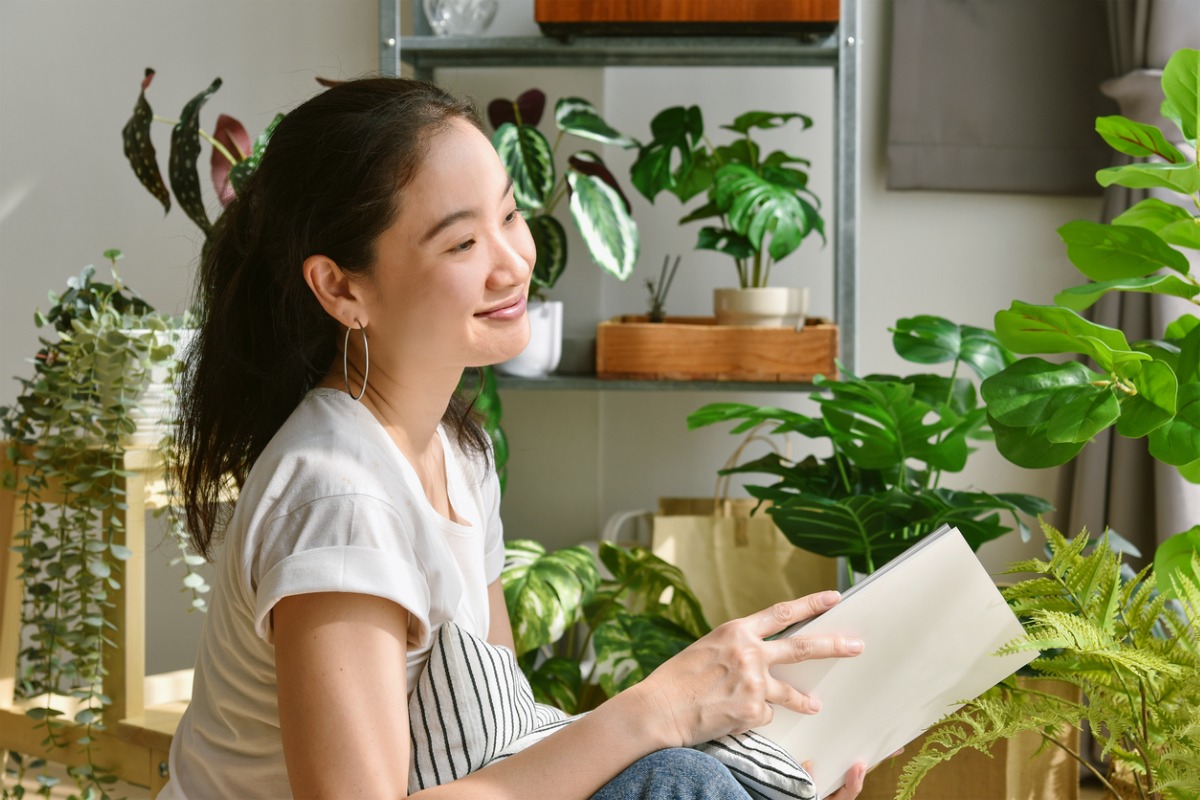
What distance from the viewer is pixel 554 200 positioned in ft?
6.70

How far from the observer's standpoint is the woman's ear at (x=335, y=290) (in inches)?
38.1

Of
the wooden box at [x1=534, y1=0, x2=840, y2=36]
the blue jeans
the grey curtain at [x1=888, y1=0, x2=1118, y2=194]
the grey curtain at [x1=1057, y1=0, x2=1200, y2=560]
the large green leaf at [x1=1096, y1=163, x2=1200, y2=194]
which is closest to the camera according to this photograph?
the blue jeans

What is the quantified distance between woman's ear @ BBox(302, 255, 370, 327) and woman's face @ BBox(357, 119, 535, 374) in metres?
0.01

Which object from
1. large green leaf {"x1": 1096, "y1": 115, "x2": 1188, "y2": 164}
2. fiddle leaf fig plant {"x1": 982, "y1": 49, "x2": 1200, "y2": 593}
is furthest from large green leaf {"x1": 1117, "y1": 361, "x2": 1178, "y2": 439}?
large green leaf {"x1": 1096, "y1": 115, "x2": 1188, "y2": 164}

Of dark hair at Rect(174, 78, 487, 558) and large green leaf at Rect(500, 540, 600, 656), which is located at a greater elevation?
dark hair at Rect(174, 78, 487, 558)

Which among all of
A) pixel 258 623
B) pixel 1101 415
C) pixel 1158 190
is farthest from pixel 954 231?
pixel 258 623

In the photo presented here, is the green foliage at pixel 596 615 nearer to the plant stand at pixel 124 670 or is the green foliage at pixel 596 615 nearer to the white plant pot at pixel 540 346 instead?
the white plant pot at pixel 540 346

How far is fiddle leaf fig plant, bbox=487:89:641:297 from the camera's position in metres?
1.79

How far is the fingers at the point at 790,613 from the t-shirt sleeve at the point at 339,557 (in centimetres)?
28

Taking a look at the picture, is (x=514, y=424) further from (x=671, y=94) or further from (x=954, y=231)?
(x=954, y=231)

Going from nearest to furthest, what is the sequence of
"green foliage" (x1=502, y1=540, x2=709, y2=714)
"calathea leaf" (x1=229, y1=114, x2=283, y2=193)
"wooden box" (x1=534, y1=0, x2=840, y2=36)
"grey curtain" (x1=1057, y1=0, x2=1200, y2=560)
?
"green foliage" (x1=502, y1=540, x2=709, y2=714) → "calathea leaf" (x1=229, y1=114, x2=283, y2=193) → "wooden box" (x1=534, y1=0, x2=840, y2=36) → "grey curtain" (x1=1057, y1=0, x2=1200, y2=560)

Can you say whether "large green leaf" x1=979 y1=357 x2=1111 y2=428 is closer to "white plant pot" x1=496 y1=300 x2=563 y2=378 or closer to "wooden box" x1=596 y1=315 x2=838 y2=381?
"wooden box" x1=596 y1=315 x2=838 y2=381

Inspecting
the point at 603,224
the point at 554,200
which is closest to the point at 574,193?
the point at 603,224

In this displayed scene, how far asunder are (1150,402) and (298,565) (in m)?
0.68
